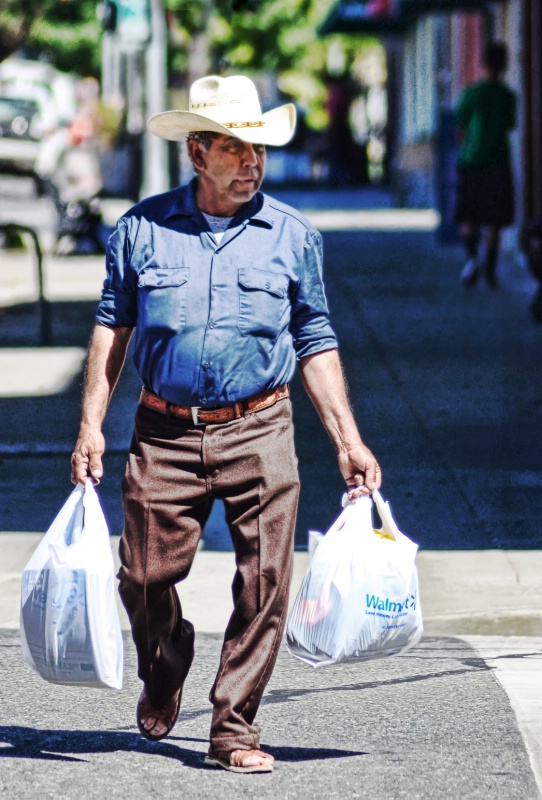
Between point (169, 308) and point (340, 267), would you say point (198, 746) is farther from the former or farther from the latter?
point (340, 267)

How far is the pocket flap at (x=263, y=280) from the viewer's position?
15.0ft

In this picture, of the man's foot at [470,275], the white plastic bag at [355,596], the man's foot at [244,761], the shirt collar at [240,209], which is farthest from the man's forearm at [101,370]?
the man's foot at [470,275]

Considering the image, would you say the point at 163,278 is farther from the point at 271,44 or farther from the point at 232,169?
the point at 271,44

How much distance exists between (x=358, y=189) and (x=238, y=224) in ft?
115

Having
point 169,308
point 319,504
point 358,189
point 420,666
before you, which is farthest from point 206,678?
point 358,189

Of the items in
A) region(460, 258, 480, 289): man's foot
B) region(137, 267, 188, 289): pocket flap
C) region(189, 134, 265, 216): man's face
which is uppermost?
region(189, 134, 265, 216): man's face

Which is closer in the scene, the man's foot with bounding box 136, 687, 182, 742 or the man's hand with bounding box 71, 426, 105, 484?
the man's hand with bounding box 71, 426, 105, 484

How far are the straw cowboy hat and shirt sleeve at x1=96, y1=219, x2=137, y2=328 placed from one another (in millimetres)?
311

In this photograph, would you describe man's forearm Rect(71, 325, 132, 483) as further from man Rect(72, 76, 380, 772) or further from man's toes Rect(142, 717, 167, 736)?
man's toes Rect(142, 717, 167, 736)

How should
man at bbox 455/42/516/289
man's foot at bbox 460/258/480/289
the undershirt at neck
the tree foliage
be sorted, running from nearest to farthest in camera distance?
the undershirt at neck, man at bbox 455/42/516/289, man's foot at bbox 460/258/480/289, the tree foliage

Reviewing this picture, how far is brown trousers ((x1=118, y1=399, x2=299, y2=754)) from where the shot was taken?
4625 mm

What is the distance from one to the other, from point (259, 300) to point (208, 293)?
0.14 m

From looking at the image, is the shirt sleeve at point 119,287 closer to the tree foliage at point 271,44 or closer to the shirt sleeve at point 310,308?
the shirt sleeve at point 310,308

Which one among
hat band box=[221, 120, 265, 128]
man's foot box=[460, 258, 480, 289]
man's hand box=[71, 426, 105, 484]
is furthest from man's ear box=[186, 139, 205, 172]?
man's foot box=[460, 258, 480, 289]
